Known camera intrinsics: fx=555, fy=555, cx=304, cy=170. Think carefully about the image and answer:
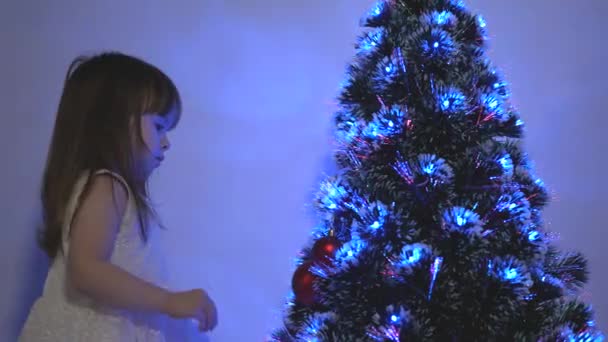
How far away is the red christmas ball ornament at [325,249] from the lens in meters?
1.01

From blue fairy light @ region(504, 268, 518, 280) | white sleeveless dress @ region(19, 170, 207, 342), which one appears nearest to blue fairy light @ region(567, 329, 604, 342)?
blue fairy light @ region(504, 268, 518, 280)

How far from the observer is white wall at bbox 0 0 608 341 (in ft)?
4.63

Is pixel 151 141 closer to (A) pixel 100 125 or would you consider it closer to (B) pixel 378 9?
(A) pixel 100 125

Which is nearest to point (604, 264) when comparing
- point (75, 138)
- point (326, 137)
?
point (326, 137)

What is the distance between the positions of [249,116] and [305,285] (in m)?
0.60

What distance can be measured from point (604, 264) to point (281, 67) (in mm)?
1040

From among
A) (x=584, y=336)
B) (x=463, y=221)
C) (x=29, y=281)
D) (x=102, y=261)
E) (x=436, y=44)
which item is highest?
(x=436, y=44)

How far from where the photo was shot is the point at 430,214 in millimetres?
973

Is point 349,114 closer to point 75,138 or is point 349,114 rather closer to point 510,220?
point 510,220

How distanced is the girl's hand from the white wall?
0.49 m

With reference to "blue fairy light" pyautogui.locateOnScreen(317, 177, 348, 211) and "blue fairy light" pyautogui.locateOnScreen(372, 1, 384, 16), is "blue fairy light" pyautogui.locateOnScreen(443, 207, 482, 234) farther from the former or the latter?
"blue fairy light" pyautogui.locateOnScreen(372, 1, 384, 16)

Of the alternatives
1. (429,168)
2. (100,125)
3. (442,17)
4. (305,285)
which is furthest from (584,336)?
(100,125)

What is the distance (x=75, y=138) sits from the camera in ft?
3.32

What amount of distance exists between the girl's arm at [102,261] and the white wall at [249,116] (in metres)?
0.51
